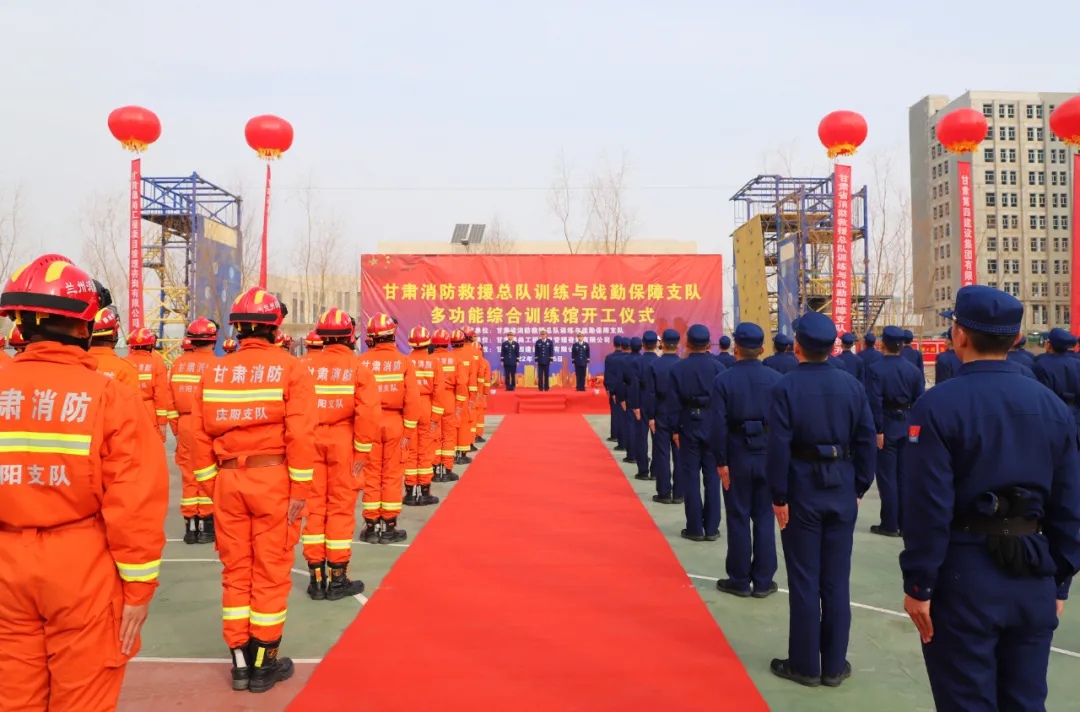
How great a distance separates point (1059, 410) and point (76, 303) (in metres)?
3.34

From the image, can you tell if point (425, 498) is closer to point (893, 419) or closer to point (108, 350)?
point (108, 350)

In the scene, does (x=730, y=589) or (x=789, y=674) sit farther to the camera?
(x=730, y=589)

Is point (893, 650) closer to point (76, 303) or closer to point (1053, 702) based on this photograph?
point (1053, 702)

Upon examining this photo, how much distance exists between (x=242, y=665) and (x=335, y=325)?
97.4 inches

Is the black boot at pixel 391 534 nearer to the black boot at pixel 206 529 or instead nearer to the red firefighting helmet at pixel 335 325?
the black boot at pixel 206 529

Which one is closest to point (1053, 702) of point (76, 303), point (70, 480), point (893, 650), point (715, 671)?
point (893, 650)

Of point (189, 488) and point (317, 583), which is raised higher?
point (189, 488)

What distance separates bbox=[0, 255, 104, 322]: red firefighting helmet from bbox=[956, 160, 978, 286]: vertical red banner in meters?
12.5

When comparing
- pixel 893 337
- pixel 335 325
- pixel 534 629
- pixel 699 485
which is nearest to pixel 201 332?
pixel 335 325

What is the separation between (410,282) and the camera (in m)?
21.1

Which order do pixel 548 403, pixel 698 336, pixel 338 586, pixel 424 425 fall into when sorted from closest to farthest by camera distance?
pixel 338 586
pixel 698 336
pixel 424 425
pixel 548 403

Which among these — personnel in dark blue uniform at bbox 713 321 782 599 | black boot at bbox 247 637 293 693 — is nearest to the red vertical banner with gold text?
personnel in dark blue uniform at bbox 713 321 782 599

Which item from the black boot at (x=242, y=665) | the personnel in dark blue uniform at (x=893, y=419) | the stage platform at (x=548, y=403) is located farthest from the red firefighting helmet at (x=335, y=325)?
the stage platform at (x=548, y=403)

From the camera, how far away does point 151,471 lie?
2332mm
